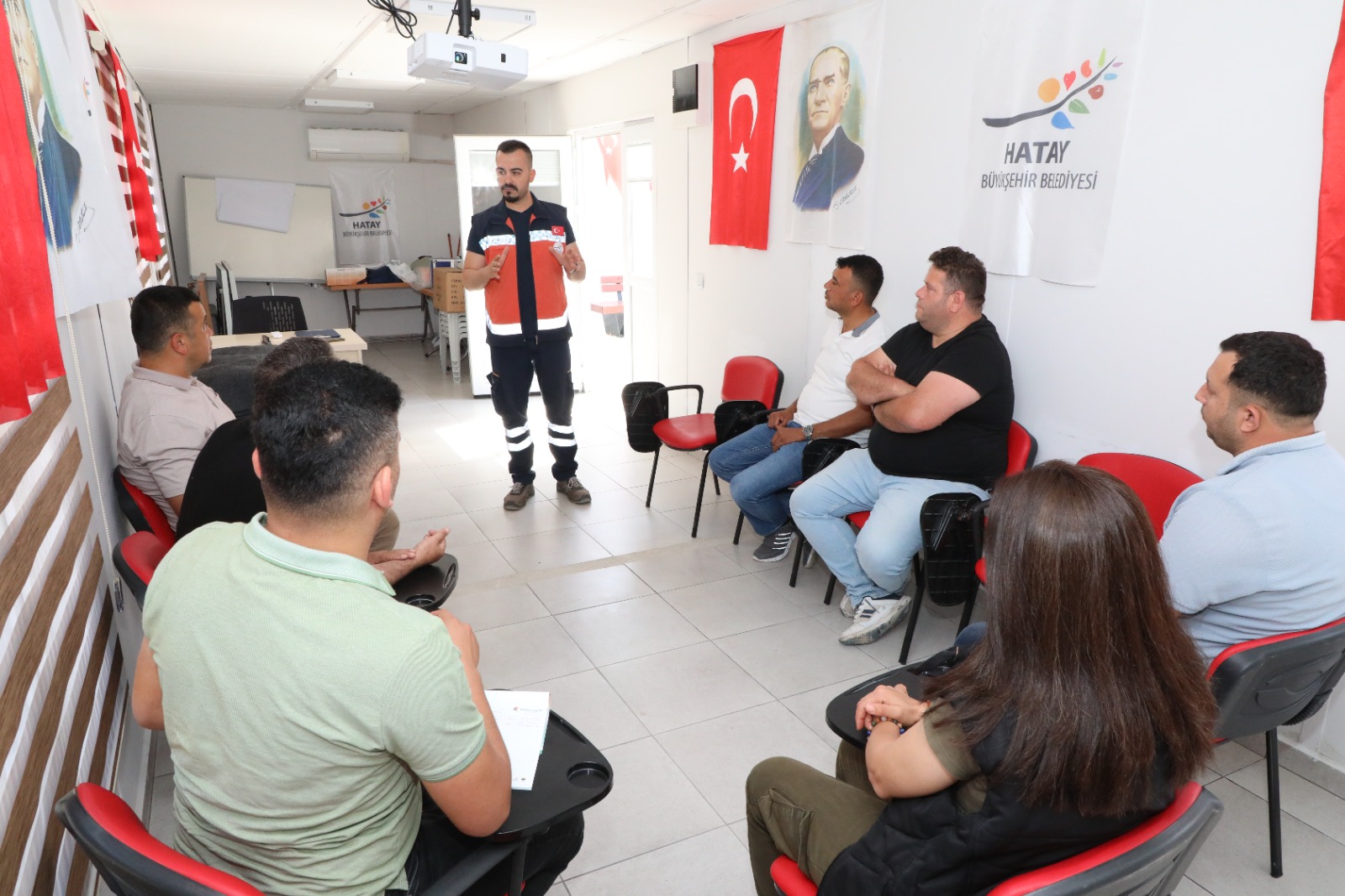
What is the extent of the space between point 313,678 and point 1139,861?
3.51ft

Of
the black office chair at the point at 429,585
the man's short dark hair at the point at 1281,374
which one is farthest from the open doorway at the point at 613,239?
the man's short dark hair at the point at 1281,374

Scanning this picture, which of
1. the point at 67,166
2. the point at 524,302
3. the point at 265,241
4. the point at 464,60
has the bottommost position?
the point at 524,302

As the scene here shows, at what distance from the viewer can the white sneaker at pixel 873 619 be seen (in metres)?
3.13

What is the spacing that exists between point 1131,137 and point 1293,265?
0.67 meters

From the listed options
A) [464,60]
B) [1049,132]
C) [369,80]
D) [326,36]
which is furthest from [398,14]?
[369,80]

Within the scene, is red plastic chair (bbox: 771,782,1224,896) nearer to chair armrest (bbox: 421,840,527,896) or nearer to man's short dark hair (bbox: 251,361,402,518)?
chair armrest (bbox: 421,840,527,896)

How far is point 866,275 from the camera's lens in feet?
12.0

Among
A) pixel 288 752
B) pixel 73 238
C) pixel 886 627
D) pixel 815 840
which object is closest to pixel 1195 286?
pixel 886 627

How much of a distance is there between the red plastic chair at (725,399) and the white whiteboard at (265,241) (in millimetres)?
6886

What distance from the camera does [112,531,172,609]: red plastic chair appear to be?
1.85 metres

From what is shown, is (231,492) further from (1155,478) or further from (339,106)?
(339,106)

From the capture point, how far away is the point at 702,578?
3705mm

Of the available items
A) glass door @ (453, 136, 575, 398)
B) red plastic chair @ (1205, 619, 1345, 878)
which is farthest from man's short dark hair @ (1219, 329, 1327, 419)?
glass door @ (453, 136, 575, 398)

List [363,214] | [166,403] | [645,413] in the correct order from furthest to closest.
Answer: [363,214], [645,413], [166,403]
